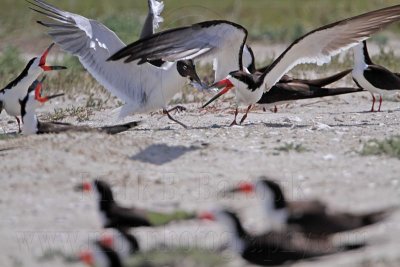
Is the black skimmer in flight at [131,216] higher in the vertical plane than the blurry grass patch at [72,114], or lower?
lower

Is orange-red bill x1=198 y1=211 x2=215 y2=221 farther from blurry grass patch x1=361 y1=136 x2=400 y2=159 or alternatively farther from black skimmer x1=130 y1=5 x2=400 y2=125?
black skimmer x1=130 y1=5 x2=400 y2=125

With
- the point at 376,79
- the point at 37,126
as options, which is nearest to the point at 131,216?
the point at 37,126

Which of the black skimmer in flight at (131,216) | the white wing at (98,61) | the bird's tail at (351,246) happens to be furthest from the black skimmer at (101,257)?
the white wing at (98,61)

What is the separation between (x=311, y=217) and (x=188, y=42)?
12.0ft

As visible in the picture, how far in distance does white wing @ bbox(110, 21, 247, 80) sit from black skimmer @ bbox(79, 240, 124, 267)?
11.6 ft

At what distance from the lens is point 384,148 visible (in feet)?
23.1

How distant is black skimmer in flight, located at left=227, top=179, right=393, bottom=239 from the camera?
492cm

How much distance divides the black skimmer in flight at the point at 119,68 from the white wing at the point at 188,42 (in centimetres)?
44

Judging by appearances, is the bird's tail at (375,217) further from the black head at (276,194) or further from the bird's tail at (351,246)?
the black head at (276,194)

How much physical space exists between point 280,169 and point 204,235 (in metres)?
1.44

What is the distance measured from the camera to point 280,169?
6.60 metres

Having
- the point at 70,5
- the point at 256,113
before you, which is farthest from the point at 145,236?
the point at 70,5

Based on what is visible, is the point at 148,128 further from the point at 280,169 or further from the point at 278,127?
the point at 280,169

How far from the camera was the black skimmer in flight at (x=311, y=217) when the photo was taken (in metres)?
4.92
